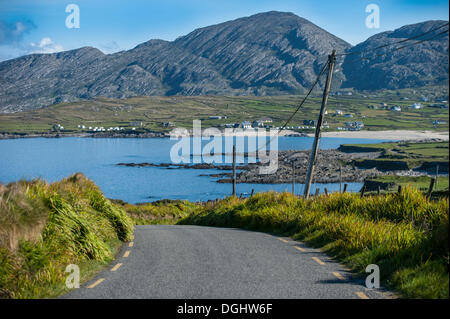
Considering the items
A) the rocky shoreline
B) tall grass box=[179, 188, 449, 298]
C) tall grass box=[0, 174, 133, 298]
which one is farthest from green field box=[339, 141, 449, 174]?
tall grass box=[0, 174, 133, 298]

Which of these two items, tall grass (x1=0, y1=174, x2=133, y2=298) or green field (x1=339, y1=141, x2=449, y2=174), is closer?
tall grass (x1=0, y1=174, x2=133, y2=298)

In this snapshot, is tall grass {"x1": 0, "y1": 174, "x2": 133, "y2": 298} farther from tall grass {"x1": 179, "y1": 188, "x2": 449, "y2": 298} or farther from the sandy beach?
the sandy beach

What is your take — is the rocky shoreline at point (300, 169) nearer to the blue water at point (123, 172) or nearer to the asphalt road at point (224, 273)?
the blue water at point (123, 172)

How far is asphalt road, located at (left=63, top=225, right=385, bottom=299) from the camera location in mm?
7793

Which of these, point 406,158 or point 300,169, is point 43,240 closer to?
point 300,169

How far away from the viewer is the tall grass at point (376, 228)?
8.13 metres

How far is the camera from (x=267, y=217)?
59.0 feet

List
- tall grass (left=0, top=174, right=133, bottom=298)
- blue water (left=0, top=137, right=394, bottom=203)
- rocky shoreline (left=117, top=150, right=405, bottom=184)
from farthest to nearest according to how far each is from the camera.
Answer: rocky shoreline (left=117, top=150, right=405, bottom=184) < blue water (left=0, top=137, right=394, bottom=203) < tall grass (left=0, top=174, right=133, bottom=298)

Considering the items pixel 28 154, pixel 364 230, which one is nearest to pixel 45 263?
pixel 364 230

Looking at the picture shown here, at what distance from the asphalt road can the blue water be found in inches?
1753

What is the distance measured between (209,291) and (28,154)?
161303mm

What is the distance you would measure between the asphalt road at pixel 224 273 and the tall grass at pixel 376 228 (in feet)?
2.12

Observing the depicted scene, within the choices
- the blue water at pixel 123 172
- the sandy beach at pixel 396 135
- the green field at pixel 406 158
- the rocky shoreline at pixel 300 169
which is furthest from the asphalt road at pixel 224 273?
the sandy beach at pixel 396 135
